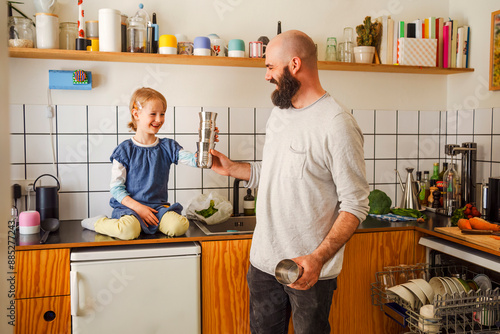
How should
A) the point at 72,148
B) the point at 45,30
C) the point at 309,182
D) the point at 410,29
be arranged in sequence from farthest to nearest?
the point at 410,29 < the point at 72,148 < the point at 45,30 < the point at 309,182

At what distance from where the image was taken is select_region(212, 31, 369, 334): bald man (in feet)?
5.25

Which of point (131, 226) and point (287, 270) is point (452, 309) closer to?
point (287, 270)

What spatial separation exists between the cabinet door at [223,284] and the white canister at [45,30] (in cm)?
123

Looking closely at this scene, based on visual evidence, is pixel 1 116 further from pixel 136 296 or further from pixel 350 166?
pixel 136 296

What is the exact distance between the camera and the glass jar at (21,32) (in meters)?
2.30

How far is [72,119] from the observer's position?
8.27 feet

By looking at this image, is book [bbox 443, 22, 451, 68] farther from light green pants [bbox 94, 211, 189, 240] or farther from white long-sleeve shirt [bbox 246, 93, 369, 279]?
light green pants [bbox 94, 211, 189, 240]

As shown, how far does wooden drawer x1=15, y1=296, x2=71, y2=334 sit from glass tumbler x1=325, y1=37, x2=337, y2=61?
6.19 feet

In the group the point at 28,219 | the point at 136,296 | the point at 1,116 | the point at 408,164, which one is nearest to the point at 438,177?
the point at 408,164

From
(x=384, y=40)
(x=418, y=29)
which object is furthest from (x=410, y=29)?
(x=384, y=40)

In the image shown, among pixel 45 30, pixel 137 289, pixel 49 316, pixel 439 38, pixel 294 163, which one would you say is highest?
pixel 439 38

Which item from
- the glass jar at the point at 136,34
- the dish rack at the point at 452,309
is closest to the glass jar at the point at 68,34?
the glass jar at the point at 136,34

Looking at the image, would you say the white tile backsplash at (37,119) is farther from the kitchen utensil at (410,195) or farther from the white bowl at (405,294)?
the kitchen utensil at (410,195)

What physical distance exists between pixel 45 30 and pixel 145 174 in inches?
33.7
